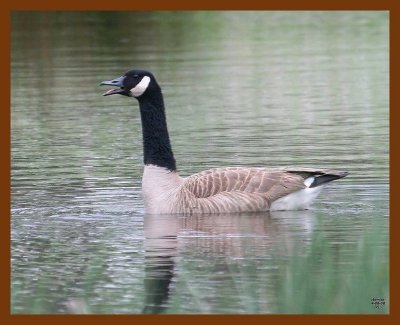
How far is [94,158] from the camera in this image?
23.4m

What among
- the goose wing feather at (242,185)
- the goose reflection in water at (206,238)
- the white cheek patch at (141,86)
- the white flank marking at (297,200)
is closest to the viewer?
the goose reflection in water at (206,238)

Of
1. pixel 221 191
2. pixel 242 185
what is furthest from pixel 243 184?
pixel 221 191

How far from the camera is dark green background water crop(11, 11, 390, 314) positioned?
1427cm

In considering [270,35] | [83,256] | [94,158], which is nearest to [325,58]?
[270,35]

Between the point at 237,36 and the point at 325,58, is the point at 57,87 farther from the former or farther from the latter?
the point at 237,36

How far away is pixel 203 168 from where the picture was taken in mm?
21750

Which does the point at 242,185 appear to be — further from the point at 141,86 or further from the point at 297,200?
the point at 141,86

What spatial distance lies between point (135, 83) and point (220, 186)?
210cm

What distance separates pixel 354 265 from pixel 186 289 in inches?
79.7

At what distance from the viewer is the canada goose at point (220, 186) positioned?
19.0 metres

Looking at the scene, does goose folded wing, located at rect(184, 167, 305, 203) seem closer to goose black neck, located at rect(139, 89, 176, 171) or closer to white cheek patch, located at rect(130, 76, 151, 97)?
goose black neck, located at rect(139, 89, 176, 171)

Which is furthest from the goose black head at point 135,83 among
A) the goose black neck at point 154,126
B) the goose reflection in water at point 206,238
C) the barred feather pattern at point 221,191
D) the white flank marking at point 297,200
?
the white flank marking at point 297,200

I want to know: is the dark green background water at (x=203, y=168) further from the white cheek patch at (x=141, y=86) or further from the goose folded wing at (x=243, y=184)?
the white cheek patch at (x=141, y=86)

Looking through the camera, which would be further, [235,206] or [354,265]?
[235,206]
